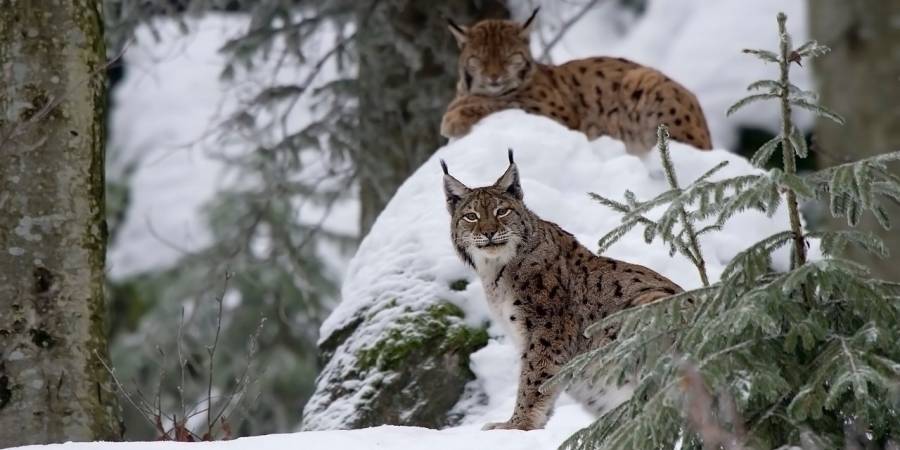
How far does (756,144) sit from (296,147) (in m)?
5.01

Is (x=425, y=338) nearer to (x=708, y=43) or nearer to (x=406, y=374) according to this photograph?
(x=406, y=374)

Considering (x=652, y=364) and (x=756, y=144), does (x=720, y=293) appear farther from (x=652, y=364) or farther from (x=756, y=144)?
(x=756, y=144)

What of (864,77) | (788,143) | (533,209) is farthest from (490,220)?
(864,77)

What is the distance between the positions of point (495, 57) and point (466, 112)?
1.72 ft

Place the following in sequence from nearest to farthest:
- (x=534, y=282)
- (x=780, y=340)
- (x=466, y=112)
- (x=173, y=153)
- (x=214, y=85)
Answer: (x=780, y=340) < (x=534, y=282) < (x=466, y=112) < (x=173, y=153) < (x=214, y=85)

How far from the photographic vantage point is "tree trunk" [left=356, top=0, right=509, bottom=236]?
11023 mm

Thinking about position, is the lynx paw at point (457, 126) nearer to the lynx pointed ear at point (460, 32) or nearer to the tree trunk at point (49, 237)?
the lynx pointed ear at point (460, 32)

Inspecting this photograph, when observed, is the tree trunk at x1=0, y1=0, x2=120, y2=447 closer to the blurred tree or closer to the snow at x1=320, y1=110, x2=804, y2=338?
the snow at x1=320, y1=110, x2=804, y2=338

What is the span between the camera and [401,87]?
11.2m

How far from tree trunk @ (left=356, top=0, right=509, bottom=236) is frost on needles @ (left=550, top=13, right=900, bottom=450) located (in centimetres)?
693

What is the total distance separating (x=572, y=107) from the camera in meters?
9.38

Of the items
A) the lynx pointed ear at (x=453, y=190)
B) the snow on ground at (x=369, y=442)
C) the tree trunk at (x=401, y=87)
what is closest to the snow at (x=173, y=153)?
the tree trunk at (x=401, y=87)

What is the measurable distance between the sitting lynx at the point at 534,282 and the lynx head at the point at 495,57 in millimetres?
3027

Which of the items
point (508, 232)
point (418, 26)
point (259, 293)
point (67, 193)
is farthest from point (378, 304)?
point (259, 293)
